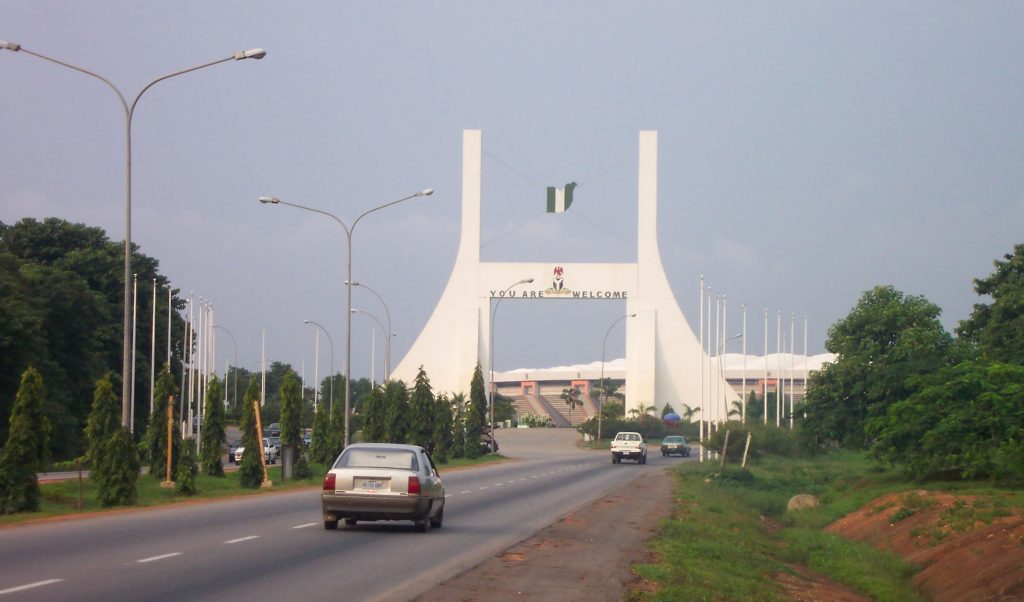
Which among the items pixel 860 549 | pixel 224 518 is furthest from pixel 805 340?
pixel 224 518

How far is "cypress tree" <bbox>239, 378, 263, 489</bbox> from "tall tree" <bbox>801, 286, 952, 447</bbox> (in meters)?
18.5

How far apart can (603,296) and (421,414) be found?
29474 millimetres

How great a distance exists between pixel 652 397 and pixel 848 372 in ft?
147

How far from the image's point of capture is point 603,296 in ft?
266

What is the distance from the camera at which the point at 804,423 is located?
40781mm

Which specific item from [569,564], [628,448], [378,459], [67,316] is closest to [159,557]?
[378,459]

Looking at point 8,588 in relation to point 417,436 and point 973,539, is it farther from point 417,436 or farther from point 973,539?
point 417,436

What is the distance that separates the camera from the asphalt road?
36.8 feet

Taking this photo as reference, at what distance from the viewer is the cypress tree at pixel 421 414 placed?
2095 inches

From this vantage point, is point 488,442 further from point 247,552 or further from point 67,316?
point 247,552

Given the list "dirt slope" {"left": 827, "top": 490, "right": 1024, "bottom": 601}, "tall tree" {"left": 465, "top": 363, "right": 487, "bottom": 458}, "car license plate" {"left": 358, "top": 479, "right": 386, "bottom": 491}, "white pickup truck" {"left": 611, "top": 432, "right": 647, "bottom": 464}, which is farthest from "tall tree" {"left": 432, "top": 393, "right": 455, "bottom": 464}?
"car license plate" {"left": 358, "top": 479, "right": 386, "bottom": 491}

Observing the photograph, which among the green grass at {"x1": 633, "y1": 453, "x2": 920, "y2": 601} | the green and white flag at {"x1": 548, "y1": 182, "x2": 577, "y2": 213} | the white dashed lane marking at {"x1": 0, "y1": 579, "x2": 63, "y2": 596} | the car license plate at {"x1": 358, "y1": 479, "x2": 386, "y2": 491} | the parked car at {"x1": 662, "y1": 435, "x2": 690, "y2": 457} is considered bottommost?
the parked car at {"x1": 662, "y1": 435, "x2": 690, "y2": 457}

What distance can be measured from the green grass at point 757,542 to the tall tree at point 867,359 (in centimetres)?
189

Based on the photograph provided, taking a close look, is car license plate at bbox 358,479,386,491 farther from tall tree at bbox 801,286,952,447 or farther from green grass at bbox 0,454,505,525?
tall tree at bbox 801,286,952,447
